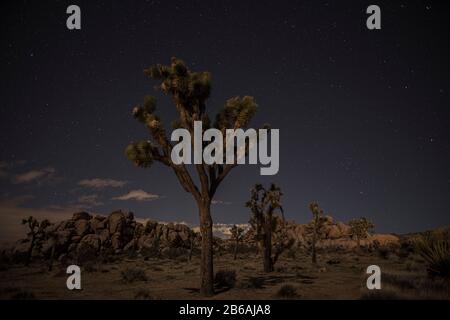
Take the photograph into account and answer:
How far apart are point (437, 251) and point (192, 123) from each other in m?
9.60

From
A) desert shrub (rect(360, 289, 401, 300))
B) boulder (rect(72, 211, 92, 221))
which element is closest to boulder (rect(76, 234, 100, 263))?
boulder (rect(72, 211, 92, 221))

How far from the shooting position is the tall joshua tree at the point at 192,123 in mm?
9812

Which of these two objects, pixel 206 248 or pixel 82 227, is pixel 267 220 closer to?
pixel 206 248

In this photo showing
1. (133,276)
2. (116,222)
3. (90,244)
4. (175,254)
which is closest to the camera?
(133,276)

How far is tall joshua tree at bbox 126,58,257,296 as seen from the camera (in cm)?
981

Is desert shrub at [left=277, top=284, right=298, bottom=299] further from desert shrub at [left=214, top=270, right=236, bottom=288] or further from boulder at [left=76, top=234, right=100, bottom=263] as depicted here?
boulder at [left=76, top=234, right=100, bottom=263]

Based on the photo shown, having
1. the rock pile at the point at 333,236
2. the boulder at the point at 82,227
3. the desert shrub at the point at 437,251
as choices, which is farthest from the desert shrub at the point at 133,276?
the rock pile at the point at 333,236

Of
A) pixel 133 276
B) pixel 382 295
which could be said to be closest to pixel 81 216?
pixel 133 276

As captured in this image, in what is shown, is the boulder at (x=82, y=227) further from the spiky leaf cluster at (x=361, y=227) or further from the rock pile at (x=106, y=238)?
the spiky leaf cluster at (x=361, y=227)

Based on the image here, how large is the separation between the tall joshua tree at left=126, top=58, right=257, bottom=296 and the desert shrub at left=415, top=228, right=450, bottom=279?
778 centimetres

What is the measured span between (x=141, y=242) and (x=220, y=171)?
43.0m

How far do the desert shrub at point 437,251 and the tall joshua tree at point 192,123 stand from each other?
778cm

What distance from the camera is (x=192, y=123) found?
995cm
